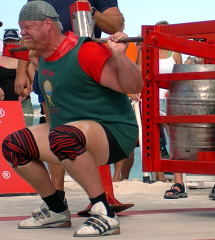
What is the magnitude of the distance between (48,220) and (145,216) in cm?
84

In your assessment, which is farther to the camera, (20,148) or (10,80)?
(10,80)

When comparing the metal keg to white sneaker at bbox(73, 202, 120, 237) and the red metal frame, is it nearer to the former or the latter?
the red metal frame

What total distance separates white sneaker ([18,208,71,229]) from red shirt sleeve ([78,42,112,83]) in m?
0.89

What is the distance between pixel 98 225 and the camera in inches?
189

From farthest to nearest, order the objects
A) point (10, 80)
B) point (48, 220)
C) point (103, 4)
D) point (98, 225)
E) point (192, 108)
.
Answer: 1. point (10, 80)
2. point (103, 4)
3. point (192, 108)
4. point (48, 220)
5. point (98, 225)

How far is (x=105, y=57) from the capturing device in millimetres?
4762

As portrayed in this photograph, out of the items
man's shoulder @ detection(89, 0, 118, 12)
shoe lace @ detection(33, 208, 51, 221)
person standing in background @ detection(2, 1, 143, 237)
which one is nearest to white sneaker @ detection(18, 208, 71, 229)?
shoe lace @ detection(33, 208, 51, 221)

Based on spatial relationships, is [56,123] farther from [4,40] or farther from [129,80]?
[4,40]

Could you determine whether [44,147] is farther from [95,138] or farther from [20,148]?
[95,138]

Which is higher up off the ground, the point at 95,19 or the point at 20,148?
the point at 95,19

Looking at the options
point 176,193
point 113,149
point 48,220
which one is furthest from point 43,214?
point 176,193

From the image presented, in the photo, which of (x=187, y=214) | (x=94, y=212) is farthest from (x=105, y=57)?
(x=187, y=214)

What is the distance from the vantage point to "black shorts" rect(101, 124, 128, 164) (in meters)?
4.89

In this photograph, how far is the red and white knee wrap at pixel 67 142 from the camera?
4.70m
